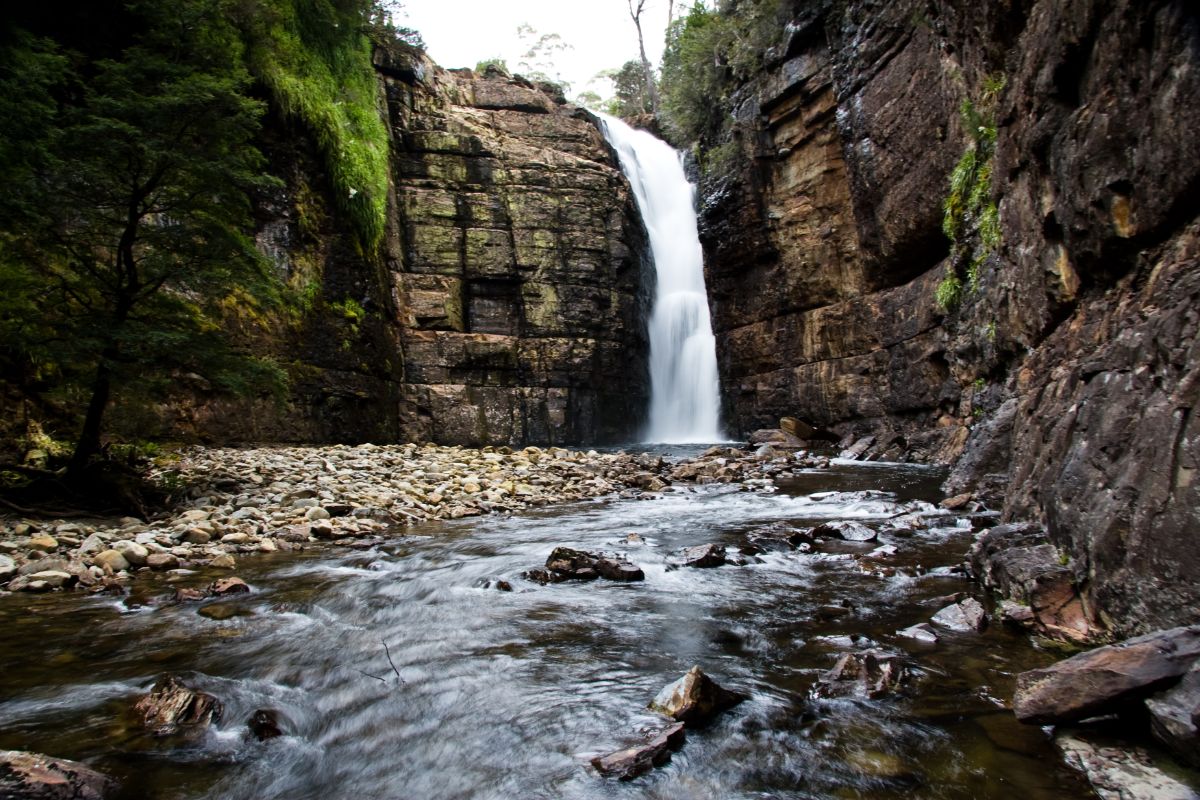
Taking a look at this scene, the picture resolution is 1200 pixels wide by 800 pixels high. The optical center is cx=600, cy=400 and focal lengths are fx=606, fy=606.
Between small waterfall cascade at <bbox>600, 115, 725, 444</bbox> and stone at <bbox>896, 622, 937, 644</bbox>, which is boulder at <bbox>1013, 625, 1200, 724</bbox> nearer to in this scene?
stone at <bbox>896, 622, 937, 644</bbox>

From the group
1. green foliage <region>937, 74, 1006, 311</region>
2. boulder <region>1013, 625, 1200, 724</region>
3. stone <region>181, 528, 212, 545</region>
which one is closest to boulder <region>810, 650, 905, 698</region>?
boulder <region>1013, 625, 1200, 724</region>

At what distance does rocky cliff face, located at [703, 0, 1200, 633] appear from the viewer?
10.3ft

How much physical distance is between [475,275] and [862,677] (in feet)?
62.7

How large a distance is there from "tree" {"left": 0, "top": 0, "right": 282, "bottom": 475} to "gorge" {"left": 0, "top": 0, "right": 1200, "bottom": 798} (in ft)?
1.29

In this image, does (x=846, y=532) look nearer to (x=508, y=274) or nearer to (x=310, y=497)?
(x=310, y=497)

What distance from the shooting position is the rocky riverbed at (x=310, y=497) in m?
5.24

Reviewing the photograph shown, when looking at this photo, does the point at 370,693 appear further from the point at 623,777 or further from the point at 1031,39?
the point at 1031,39

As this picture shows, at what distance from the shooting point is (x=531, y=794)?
2.19 meters

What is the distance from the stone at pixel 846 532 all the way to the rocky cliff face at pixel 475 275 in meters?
12.2

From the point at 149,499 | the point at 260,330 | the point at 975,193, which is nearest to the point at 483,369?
the point at 260,330

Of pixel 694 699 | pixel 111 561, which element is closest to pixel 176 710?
pixel 694 699

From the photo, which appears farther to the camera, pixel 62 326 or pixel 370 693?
pixel 62 326

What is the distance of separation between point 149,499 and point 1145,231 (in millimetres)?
10039

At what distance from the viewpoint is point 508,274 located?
20.6m
